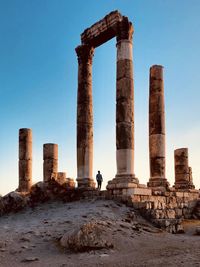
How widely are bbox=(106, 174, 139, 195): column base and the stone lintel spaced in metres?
7.80

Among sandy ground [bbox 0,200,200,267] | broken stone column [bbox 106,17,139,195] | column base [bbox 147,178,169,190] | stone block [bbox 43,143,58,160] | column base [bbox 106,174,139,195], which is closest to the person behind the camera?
sandy ground [bbox 0,200,200,267]

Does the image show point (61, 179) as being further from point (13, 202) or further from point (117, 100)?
point (117, 100)

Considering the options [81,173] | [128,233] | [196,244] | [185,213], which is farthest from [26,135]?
[196,244]

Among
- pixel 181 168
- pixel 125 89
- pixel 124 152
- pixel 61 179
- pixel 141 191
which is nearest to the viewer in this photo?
pixel 141 191

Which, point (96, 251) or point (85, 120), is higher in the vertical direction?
Result: point (85, 120)

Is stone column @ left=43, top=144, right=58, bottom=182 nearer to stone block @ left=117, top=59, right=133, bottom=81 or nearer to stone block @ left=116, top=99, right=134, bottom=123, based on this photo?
stone block @ left=116, top=99, right=134, bottom=123

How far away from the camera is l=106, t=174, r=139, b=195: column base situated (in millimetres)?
16703

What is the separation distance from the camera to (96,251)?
33.7 ft

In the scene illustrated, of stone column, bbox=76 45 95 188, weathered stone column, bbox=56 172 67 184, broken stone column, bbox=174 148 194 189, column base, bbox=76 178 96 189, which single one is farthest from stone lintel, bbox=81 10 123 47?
broken stone column, bbox=174 148 194 189

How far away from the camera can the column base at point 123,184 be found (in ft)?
54.8

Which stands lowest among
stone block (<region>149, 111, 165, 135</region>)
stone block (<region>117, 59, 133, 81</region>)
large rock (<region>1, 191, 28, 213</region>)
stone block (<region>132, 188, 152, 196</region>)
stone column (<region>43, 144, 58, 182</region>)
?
large rock (<region>1, 191, 28, 213</region>)

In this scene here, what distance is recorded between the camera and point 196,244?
11.4 metres

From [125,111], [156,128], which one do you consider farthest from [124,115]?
[156,128]

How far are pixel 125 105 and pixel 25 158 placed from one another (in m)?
11.7
